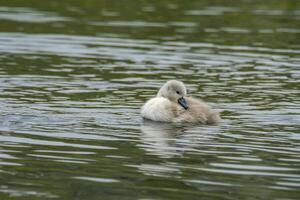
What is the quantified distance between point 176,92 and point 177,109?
0.96 ft

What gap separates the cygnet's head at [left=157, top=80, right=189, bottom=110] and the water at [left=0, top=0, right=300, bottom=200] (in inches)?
22.3

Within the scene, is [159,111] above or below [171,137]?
above

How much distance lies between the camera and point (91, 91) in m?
17.0

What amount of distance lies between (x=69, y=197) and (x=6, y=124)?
426cm

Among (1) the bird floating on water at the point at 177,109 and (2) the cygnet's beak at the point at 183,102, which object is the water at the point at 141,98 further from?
(2) the cygnet's beak at the point at 183,102

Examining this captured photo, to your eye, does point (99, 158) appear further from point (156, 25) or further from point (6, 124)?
point (156, 25)

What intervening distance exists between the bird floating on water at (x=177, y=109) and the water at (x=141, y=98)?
25 cm

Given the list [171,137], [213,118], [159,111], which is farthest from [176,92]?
[171,137]

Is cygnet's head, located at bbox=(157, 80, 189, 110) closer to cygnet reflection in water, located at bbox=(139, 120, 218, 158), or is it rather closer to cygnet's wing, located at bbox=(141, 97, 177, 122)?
cygnet's wing, located at bbox=(141, 97, 177, 122)

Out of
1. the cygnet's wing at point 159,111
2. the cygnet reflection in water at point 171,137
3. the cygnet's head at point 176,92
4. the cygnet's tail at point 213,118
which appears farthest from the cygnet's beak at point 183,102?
the cygnet's tail at point 213,118

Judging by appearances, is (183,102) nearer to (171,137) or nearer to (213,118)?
(213,118)

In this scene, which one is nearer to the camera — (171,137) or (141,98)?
(171,137)

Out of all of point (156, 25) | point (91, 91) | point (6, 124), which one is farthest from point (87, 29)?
point (6, 124)

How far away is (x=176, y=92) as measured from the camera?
14977 millimetres
